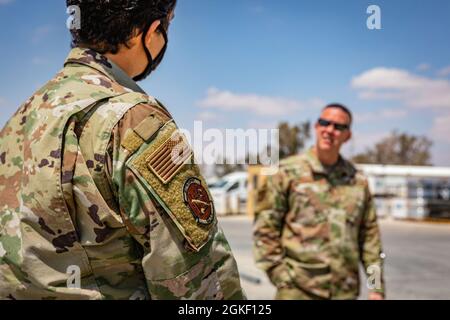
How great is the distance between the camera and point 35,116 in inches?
49.2

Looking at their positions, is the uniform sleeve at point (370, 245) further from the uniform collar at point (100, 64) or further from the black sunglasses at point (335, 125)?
the uniform collar at point (100, 64)

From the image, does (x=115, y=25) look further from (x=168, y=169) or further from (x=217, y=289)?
(x=217, y=289)

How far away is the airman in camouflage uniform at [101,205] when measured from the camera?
3.86 ft

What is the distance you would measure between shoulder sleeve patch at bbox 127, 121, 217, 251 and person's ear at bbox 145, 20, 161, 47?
0.27m

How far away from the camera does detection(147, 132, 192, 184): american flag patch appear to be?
1196 mm

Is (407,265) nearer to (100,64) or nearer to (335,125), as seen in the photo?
(335,125)

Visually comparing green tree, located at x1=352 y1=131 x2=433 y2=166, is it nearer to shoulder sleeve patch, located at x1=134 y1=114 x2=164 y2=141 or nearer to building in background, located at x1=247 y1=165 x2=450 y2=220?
building in background, located at x1=247 y1=165 x2=450 y2=220

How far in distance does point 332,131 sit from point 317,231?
652 mm

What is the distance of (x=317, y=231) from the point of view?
3268mm

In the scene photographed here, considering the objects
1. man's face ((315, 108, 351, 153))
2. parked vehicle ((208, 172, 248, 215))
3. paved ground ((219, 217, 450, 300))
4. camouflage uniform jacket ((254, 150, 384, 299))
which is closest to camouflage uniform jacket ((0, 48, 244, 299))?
camouflage uniform jacket ((254, 150, 384, 299))

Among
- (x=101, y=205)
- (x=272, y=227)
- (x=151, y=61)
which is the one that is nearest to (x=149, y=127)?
(x=101, y=205)
